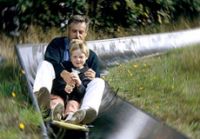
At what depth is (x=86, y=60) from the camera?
569cm

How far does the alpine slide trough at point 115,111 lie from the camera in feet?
17.2

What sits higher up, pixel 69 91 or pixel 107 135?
pixel 69 91

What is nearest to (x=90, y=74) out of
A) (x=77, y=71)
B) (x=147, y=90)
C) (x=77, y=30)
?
(x=77, y=71)

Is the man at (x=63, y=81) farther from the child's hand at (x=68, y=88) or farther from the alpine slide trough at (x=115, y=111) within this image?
the alpine slide trough at (x=115, y=111)

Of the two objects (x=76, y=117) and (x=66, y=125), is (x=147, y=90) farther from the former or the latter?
(x=66, y=125)

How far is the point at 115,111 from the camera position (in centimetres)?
610

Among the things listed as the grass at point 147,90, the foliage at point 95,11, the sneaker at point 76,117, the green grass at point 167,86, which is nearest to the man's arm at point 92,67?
the sneaker at point 76,117

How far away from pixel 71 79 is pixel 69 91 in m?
0.12

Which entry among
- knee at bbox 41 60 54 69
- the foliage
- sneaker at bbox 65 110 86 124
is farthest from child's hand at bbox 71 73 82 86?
the foliage

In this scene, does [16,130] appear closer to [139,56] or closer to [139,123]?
[139,123]

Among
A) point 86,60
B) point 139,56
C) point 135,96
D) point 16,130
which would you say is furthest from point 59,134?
point 139,56

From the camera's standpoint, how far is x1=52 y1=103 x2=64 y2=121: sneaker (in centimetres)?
518

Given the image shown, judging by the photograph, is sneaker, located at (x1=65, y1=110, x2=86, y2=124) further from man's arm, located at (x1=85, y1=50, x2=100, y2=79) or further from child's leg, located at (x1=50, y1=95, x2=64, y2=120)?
man's arm, located at (x1=85, y1=50, x2=100, y2=79)

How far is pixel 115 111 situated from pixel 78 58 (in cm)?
83
